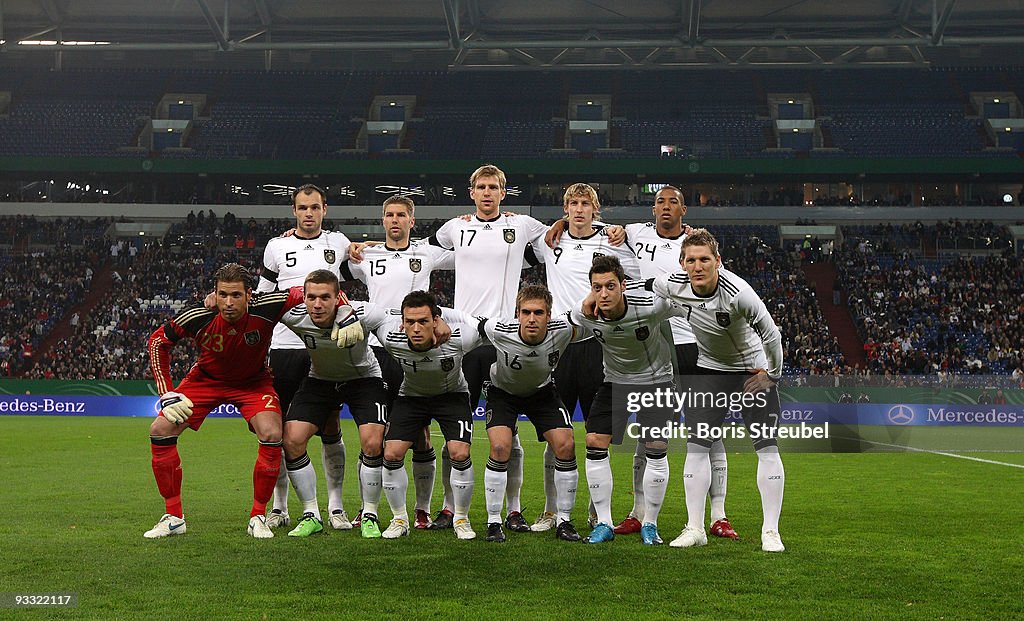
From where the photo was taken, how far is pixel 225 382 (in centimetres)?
828

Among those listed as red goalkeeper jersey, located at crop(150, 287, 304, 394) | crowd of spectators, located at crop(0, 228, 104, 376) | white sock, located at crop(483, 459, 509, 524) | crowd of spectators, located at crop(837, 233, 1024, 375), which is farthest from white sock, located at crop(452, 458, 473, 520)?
crowd of spectators, located at crop(0, 228, 104, 376)

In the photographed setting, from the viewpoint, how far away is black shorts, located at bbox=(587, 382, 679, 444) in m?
7.82

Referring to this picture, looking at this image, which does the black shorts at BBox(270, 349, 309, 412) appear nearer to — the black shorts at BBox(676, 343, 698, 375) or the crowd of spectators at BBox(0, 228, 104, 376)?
the black shorts at BBox(676, 343, 698, 375)

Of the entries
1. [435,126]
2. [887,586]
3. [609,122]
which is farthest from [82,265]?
[887,586]

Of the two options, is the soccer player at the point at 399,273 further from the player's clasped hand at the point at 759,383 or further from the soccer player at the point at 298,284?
the player's clasped hand at the point at 759,383

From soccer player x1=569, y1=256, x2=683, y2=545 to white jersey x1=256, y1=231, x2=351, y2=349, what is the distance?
2416mm

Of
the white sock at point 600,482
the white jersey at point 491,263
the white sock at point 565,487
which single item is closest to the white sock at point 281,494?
the white jersey at point 491,263

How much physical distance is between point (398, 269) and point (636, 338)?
229 cm

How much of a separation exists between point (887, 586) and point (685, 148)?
121 feet

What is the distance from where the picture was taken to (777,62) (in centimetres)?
4391

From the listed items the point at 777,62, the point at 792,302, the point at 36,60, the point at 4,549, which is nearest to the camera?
the point at 4,549

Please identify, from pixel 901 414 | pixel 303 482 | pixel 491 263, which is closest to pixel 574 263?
pixel 491 263

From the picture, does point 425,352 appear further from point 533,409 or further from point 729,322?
point 729,322

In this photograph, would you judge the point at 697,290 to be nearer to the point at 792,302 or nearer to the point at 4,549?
the point at 4,549
